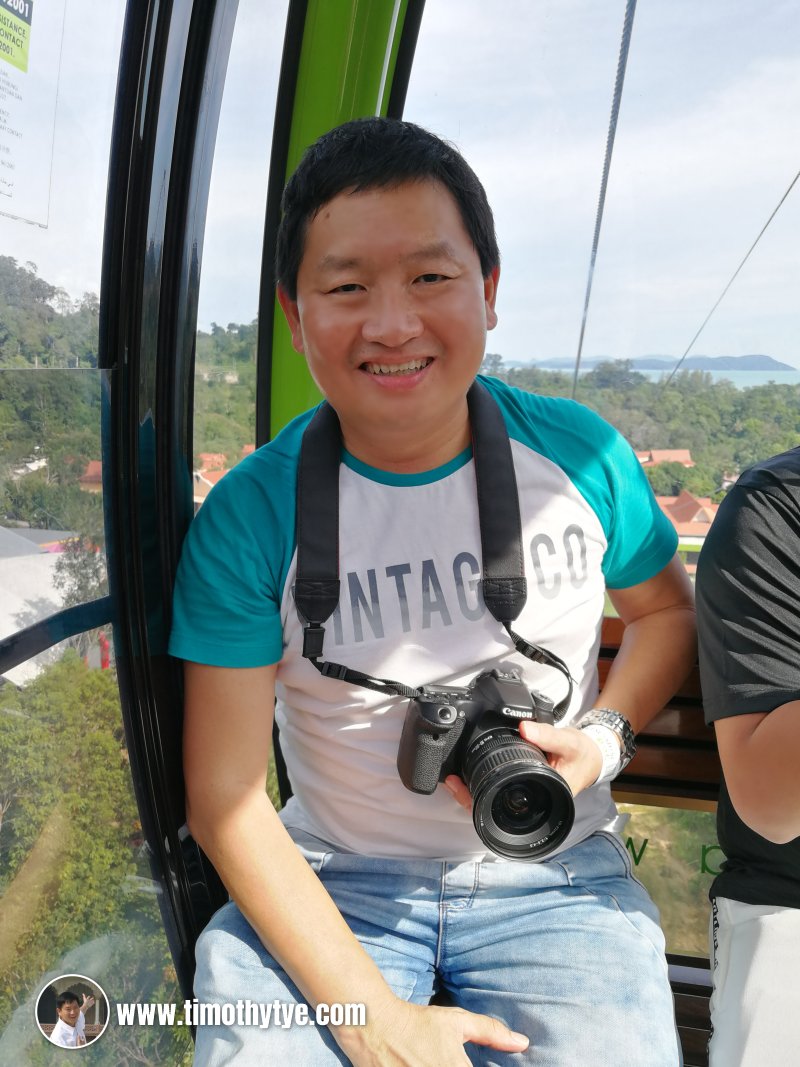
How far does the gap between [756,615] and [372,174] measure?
939 millimetres

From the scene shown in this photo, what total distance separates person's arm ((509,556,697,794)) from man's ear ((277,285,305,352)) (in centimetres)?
78

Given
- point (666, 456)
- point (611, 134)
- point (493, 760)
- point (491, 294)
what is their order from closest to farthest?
point (493, 760), point (491, 294), point (611, 134), point (666, 456)

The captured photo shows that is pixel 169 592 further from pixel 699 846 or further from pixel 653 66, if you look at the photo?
pixel 653 66

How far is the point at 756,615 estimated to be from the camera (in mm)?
1373

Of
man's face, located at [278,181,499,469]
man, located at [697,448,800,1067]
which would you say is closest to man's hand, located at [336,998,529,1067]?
man, located at [697,448,800,1067]

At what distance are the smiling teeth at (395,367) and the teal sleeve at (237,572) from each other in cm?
25

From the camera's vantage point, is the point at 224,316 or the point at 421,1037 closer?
the point at 421,1037

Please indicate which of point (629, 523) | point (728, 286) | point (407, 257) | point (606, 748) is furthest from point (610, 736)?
point (728, 286)

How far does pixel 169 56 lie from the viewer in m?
1.40

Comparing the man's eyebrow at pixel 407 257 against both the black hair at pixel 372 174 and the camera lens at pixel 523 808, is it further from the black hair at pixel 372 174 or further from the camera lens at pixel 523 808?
the camera lens at pixel 523 808

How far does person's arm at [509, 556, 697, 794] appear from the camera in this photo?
1616mm

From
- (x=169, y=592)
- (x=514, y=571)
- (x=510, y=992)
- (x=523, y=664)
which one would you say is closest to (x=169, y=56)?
(x=169, y=592)

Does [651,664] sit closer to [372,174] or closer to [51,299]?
[372,174]

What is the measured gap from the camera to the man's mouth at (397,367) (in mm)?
1354
